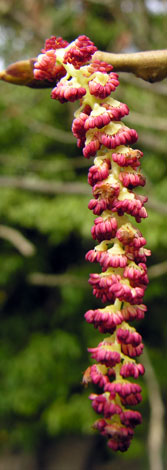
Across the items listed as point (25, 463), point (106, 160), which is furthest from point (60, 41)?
point (25, 463)

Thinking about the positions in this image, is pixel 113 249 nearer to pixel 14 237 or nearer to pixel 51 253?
pixel 14 237

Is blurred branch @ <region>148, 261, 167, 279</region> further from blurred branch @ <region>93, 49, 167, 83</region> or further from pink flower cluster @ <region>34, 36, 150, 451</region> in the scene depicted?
pink flower cluster @ <region>34, 36, 150, 451</region>

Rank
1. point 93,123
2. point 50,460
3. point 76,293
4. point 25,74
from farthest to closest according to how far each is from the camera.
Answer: point 50,460 → point 76,293 → point 25,74 → point 93,123

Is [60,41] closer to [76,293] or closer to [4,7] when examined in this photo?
[4,7]

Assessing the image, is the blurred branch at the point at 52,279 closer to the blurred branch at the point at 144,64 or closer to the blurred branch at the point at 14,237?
the blurred branch at the point at 14,237

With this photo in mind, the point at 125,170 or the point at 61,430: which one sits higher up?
the point at 61,430
